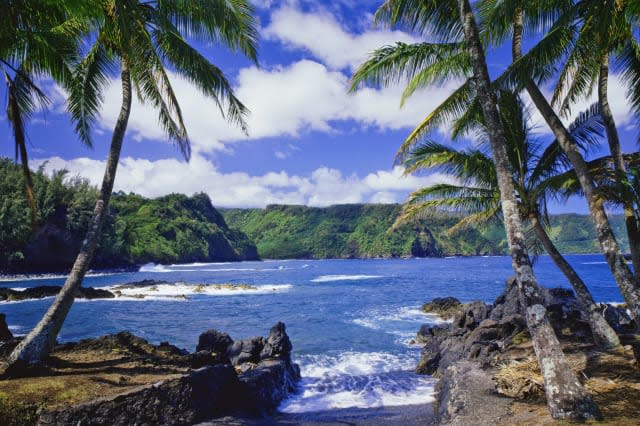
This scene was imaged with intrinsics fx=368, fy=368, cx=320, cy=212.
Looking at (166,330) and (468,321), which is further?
(166,330)

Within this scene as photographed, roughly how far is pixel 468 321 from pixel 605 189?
27.2 ft

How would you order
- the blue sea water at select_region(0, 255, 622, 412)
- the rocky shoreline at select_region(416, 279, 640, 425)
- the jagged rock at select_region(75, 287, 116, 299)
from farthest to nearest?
1. the jagged rock at select_region(75, 287, 116, 299)
2. the blue sea water at select_region(0, 255, 622, 412)
3. the rocky shoreline at select_region(416, 279, 640, 425)

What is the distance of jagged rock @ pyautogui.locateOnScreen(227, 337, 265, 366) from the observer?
1058cm

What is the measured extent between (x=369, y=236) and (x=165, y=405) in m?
142

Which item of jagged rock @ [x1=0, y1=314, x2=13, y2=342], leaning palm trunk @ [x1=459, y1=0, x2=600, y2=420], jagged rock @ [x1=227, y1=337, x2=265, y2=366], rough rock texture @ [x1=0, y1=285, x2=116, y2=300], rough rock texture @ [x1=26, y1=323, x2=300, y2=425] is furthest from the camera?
rough rock texture @ [x1=0, y1=285, x2=116, y2=300]

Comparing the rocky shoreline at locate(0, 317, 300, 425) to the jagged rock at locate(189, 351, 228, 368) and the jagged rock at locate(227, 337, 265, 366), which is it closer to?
the jagged rock at locate(189, 351, 228, 368)

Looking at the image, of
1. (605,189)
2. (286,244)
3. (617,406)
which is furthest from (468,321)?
(286,244)

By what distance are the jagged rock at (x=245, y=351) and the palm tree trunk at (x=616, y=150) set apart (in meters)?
9.07

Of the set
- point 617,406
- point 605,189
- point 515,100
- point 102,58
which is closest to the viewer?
point 617,406

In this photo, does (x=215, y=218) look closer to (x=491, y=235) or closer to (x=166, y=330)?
(x=491, y=235)

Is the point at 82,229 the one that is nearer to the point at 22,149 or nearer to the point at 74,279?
the point at 74,279

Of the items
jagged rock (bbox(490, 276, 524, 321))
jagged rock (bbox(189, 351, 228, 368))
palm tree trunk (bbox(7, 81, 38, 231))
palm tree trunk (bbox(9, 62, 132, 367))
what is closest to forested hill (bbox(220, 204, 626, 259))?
jagged rock (bbox(490, 276, 524, 321))

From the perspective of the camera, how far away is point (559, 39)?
5984 mm

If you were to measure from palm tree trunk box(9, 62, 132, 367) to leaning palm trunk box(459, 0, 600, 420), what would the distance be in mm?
6325
